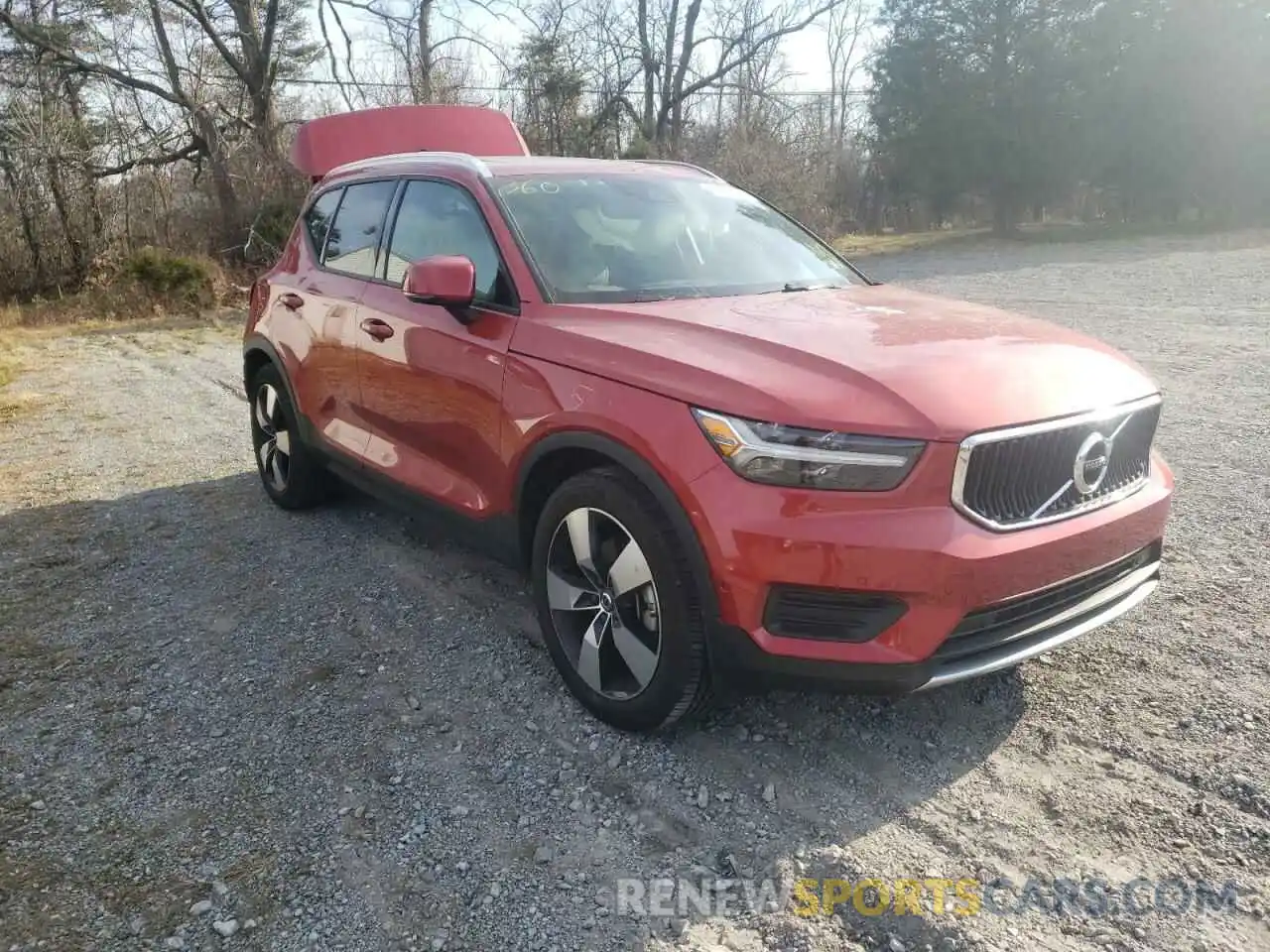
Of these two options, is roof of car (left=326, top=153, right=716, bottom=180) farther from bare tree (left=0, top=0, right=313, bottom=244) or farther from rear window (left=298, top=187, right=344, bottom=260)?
bare tree (left=0, top=0, right=313, bottom=244)

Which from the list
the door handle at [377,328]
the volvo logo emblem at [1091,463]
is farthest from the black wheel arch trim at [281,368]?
the volvo logo emblem at [1091,463]

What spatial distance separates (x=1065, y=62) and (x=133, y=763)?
3129 cm

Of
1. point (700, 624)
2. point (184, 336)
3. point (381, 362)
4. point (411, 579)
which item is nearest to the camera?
point (700, 624)

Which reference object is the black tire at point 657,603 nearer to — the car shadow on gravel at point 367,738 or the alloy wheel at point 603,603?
the alloy wheel at point 603,603

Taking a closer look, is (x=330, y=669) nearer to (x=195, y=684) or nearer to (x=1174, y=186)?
(x=195, y=684)

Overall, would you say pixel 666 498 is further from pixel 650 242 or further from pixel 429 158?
pixel 429 158

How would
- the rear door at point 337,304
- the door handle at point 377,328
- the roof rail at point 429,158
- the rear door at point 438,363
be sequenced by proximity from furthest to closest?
1. the rear door at point 337,304
2. the door handle at point 377,328
3. the roof rail at point 429,158
4. the rear door at point 438,363

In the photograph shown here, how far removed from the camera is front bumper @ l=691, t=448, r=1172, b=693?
97.7 inches

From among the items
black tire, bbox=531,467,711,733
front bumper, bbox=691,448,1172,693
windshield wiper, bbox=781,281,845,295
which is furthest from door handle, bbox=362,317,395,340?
front bumper, bbox=691,448,1172,693

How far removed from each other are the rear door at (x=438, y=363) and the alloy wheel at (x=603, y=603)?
49cm

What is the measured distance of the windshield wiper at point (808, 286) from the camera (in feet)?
12.5

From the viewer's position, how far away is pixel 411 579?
4512 millimetres

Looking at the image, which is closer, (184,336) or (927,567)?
(927,567)

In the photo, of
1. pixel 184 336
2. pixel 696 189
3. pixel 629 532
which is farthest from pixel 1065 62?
pixel 629 532
